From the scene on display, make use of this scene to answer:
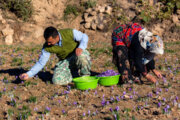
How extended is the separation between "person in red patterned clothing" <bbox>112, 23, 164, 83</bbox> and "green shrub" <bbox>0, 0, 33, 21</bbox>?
12.9 m

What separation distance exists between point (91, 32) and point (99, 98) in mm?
12825

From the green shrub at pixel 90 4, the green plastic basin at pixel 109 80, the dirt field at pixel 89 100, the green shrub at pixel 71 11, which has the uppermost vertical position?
the green shrub at pixel 90 4

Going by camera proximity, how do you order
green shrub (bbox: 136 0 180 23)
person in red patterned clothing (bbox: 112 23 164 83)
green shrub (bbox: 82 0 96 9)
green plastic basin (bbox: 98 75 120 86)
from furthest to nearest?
green shrub (bbox: 82 0 96 9) < green shrub (bbox: 136 0 180 23) < green plastic basin (bbox: 98 75 120 86) < person in red patterned clothing (bbox: 112 23 164 83)

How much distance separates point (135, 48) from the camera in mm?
5320

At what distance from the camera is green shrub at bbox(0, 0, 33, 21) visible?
16953mm

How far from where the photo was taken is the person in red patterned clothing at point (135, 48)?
5070 millimetres

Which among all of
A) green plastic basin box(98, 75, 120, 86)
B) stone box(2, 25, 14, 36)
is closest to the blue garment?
green plastic basin box(98, 75, 120, 86)

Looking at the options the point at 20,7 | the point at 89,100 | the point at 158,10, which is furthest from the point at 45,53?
the point at 158,10

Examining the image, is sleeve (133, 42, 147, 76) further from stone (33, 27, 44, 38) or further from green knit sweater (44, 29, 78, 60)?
stone (33, 27, 44, 38)

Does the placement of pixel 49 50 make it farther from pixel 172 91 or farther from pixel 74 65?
pixel 172 91

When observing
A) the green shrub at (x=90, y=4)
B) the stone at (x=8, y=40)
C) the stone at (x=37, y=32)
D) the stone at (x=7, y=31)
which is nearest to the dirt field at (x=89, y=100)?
the stone at (x=8, y=40)

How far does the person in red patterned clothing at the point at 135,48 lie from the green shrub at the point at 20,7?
12876 mm

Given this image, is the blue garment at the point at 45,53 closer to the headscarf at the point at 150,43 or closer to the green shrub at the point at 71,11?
the headscarf at the point at 150,43

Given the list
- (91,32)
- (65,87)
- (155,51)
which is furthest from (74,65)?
(91,32)
